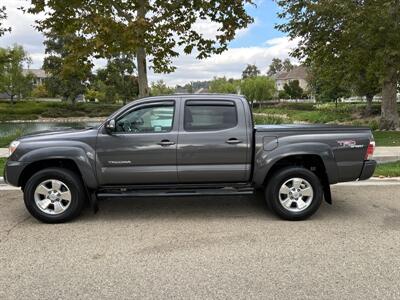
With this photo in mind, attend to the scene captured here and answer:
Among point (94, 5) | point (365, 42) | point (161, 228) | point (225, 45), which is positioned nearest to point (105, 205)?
point (161, 228)

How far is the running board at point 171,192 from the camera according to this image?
570 centimetres

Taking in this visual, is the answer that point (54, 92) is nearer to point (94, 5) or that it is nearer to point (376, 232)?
point (94, 5)

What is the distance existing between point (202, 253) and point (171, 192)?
55.3 inches

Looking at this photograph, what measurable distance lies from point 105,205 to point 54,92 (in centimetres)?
6428

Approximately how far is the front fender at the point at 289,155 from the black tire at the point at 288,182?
0.62 ft

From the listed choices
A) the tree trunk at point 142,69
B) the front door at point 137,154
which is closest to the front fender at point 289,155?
the front door at point 137,154

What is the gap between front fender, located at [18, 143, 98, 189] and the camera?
18.4 feet

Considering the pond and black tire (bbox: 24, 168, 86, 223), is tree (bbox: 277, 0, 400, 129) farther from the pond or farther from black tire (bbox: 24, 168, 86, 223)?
black tire (bbox: 24, 168, 86, 223)

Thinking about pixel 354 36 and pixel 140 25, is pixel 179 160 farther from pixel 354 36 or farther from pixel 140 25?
pixel 354 36

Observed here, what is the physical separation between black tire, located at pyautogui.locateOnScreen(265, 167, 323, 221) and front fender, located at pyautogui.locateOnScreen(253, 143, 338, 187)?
0.19 metres

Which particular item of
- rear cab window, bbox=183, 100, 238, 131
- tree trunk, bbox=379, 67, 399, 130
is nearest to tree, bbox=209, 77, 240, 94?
tree trunk, bbox=379, 67, 399, 130

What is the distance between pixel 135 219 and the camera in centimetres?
589

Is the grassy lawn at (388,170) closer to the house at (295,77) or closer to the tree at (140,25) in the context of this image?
the tree at (140,25)

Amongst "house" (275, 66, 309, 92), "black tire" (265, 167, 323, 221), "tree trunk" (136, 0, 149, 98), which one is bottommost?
"black tire" (265, 167, 323, 221)
